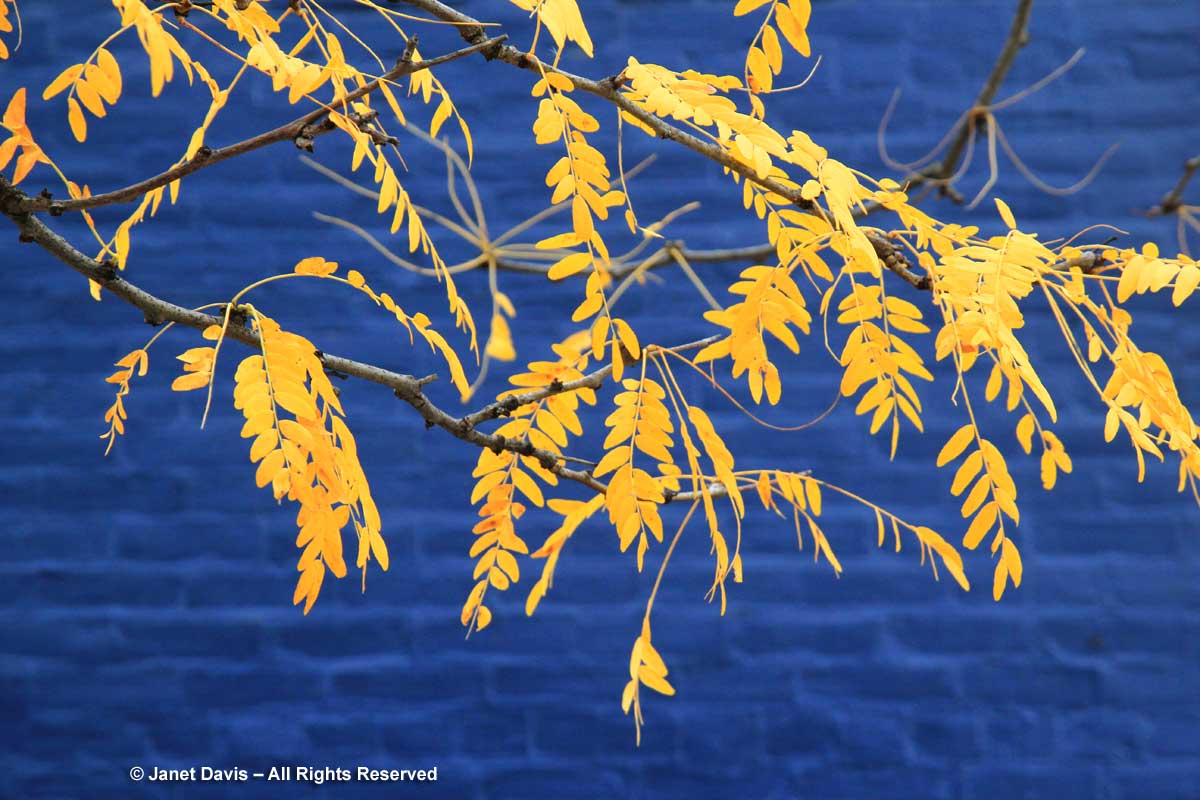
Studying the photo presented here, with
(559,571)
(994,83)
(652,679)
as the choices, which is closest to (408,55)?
(652,679)

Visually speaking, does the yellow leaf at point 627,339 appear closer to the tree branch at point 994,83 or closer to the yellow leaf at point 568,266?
the yellow leaf at point 568,266

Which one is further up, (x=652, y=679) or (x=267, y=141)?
(x=267, y=141)

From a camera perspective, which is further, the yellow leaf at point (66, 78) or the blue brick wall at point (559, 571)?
the blue brick wall at point (559, 571)

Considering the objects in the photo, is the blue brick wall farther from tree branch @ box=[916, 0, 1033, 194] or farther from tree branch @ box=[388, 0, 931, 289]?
tree branch @ box=[388, 0, 931, 289]

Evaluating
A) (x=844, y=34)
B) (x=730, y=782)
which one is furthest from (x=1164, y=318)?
(x=730, y=782)

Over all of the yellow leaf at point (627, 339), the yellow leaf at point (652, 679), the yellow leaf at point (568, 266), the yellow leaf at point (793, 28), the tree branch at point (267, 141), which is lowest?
the yellow leaf at point (652, 679)

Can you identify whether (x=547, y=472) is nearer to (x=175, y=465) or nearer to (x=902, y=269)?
(x=902, y=269)

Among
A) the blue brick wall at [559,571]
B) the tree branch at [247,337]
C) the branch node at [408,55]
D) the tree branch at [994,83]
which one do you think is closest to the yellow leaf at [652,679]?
the tree branch at [247,337]

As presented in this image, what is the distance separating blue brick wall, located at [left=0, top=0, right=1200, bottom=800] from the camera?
3.88 ft

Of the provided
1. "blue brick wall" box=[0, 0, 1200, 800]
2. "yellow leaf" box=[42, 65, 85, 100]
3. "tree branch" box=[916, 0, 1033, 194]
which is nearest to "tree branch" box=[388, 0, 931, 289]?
"yellow leaf" box=[42, 65, 85, 100]

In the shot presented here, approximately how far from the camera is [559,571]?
1.20m

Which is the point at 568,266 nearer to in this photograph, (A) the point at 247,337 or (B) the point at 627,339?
(B) the point at 627,339

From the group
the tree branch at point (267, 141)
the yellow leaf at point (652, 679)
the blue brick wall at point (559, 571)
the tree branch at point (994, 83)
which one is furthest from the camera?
the blue brick wall at point (559, 571)

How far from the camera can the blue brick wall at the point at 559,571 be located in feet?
3.88
